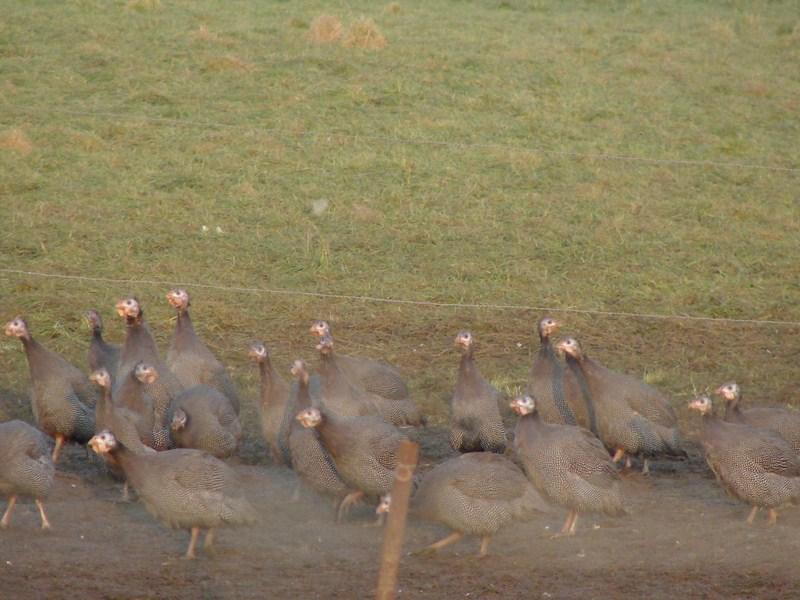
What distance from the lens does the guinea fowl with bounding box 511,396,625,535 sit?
721 cm

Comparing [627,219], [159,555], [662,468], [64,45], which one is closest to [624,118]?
[627,219]

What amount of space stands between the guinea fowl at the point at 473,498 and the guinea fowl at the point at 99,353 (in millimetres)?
2596

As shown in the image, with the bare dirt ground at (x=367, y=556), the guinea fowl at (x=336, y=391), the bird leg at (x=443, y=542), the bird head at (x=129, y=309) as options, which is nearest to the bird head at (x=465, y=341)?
the guinea fowl at (x=336, y=391)

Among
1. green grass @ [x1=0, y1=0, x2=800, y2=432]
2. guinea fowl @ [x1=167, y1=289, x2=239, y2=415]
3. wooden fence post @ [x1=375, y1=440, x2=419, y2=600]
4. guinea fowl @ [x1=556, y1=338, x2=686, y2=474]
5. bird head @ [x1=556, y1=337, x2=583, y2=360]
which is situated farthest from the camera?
green grass @ [x1=0, y1=0, x2=800, y2=432]

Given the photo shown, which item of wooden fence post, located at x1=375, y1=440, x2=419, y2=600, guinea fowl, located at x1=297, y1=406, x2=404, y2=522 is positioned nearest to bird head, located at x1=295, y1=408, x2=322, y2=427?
guinea fowl, located at x1=297, y1=406, x2=404, y2=522

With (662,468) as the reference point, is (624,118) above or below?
above

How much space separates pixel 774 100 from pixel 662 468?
11.0 metres

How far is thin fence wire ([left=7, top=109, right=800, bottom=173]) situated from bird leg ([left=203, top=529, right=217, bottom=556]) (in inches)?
358

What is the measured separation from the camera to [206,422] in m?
7.88

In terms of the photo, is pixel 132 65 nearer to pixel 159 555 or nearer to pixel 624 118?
pixel 624 118

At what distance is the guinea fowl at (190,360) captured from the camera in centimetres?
876

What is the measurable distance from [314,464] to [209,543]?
843 millimetres

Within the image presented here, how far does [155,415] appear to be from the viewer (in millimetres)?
8250

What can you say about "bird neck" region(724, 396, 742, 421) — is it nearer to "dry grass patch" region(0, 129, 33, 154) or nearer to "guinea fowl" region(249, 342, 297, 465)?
"guinea fowl" region(249, 342, 297, 465)
